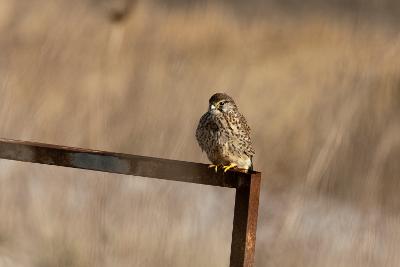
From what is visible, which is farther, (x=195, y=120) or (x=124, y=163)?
(x=195, y=120)

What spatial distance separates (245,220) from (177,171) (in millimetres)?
279

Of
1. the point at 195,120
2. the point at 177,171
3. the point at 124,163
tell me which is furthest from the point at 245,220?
the point at 195,120

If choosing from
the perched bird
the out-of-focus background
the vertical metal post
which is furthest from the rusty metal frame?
the out-of-focus background

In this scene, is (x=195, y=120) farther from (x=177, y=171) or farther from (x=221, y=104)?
(x=177, y=171)

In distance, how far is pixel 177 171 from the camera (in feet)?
9.91

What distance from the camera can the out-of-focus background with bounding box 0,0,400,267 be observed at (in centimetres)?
546

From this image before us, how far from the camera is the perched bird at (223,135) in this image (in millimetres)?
4914

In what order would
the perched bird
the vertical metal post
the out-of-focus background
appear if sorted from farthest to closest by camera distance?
the out-of-focus background, the perched bird, the vertical metal post

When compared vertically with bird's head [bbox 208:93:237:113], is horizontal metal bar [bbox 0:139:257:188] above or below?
below

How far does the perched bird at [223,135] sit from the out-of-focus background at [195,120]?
2.02 feet

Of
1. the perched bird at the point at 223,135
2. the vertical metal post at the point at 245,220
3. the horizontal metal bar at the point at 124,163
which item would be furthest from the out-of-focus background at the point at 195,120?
the vertical metal post at the point at 245,220

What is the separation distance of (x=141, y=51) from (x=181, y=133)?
0.53 meters

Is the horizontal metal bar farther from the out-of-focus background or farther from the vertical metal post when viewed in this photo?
the out-of-focus background

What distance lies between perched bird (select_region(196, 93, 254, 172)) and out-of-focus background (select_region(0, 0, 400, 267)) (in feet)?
2.02
